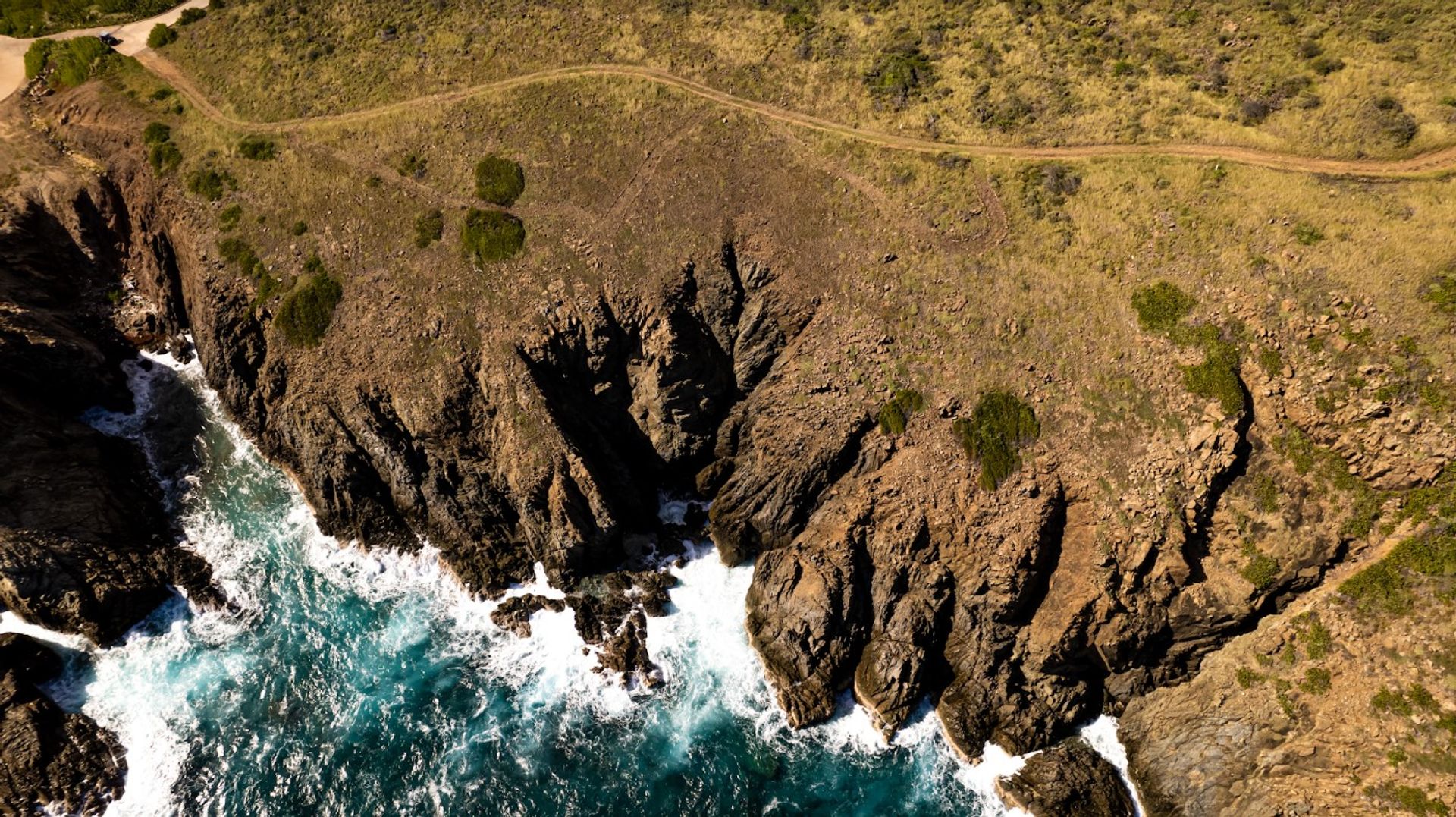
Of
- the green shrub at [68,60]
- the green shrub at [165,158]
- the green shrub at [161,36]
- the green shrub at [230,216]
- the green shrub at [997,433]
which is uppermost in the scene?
the green shrub at [161,36]

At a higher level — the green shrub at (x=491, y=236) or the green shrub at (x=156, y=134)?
the green shrub at (x=156, y=134)

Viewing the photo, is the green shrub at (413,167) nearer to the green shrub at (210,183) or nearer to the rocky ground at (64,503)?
the green shrub at (210,183)

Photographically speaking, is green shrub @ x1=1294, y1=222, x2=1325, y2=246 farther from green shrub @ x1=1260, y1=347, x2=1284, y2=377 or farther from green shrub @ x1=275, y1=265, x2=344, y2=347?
green shrub @ x1=275, y1=265, x2=344, y2=347

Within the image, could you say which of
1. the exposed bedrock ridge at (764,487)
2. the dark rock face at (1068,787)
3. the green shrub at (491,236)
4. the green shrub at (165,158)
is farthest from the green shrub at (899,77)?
the green shrub at (165,158)

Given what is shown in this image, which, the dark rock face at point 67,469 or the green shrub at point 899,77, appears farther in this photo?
the green shrub at point 899,77

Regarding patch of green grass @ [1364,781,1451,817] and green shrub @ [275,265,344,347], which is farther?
green shrub @ [275,265,344,347]

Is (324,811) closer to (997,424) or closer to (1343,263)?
(997,424)

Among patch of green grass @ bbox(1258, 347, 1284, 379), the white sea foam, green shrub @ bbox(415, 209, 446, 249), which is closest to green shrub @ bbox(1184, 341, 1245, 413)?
patch of green grass @ bbox(1258, 347, 1284, 379)
